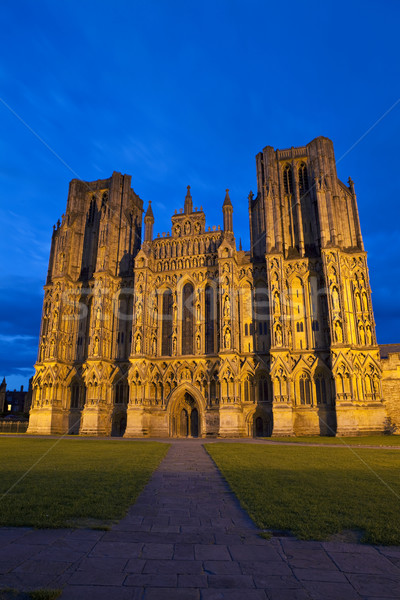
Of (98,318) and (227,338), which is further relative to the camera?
(98,318)

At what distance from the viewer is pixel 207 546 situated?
5.47m

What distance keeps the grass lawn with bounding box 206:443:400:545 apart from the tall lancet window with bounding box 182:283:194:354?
29.0 meters

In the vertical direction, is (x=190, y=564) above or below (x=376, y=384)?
below

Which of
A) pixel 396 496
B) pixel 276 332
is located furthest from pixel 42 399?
pixel 396 496

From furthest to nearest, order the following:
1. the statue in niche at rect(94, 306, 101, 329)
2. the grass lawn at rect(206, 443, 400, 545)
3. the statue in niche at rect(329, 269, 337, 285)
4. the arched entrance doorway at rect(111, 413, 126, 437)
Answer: the statue in niche at rect(94, 306, 101, 329)
the arched entrance doorway at rect(111, 413, 126, 437)
the statue in niche at rect(329, 269, 337, 285)
the grass lawn at rect(206, 443, 400, 545)

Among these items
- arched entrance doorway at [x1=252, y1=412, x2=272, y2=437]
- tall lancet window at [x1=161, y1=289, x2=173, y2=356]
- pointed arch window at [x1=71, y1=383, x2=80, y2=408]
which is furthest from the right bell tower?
pointed arch window at [x1=71, y1=383, x2=80, y2=408]

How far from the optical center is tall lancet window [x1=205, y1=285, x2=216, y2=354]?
4200cm

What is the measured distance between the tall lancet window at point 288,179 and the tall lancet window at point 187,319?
54.0 ft

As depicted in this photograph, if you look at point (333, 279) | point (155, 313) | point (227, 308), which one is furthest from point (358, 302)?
point (155, 313)

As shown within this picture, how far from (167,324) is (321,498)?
121 ft

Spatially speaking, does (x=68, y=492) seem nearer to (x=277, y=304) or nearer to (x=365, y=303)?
(x=277, y=304)

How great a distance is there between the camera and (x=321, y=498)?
820cm

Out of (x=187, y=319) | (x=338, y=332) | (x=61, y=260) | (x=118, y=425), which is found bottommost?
(x=118, y=425)

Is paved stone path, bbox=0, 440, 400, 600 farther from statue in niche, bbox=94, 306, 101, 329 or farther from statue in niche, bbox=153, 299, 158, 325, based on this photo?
statue in niche, bbox=94, 306, 101, 329
